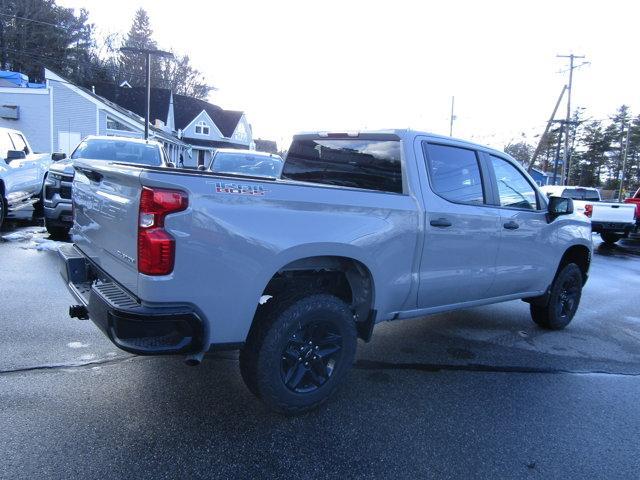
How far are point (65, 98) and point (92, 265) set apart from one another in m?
28.5

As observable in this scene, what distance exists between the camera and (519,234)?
4.78 metres

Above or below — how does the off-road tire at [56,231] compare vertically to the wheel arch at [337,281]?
below

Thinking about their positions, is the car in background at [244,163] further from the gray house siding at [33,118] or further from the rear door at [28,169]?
the gray house siding at [33,118]

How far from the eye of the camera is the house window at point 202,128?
48.5 metres

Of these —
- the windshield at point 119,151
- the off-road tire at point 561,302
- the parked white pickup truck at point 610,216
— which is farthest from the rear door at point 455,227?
the parked white pickup truck at point 610,216

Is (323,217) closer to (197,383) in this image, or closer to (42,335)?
(197,383)

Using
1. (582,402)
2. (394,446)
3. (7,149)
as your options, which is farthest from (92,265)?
(7,149)

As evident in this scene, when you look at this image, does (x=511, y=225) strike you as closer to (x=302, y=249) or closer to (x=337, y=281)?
(x=337, y=281)

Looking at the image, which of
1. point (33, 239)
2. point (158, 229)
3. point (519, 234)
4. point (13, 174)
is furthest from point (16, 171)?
point (519, 234)

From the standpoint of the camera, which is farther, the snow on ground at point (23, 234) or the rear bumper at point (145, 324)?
the snow on ground at point (23, 234)

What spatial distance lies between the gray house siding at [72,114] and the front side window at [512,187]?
90.3 feet

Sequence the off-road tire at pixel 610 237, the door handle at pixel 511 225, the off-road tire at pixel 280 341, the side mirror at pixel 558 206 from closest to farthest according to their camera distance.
A: the off-road tire at pixel 280 341, the door handle at pixel 511 225, the side mirror at pixel 558 206, the off-road tire at pixel 610 237

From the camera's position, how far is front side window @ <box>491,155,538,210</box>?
4.71m

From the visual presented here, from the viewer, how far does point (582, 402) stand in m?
3.88
